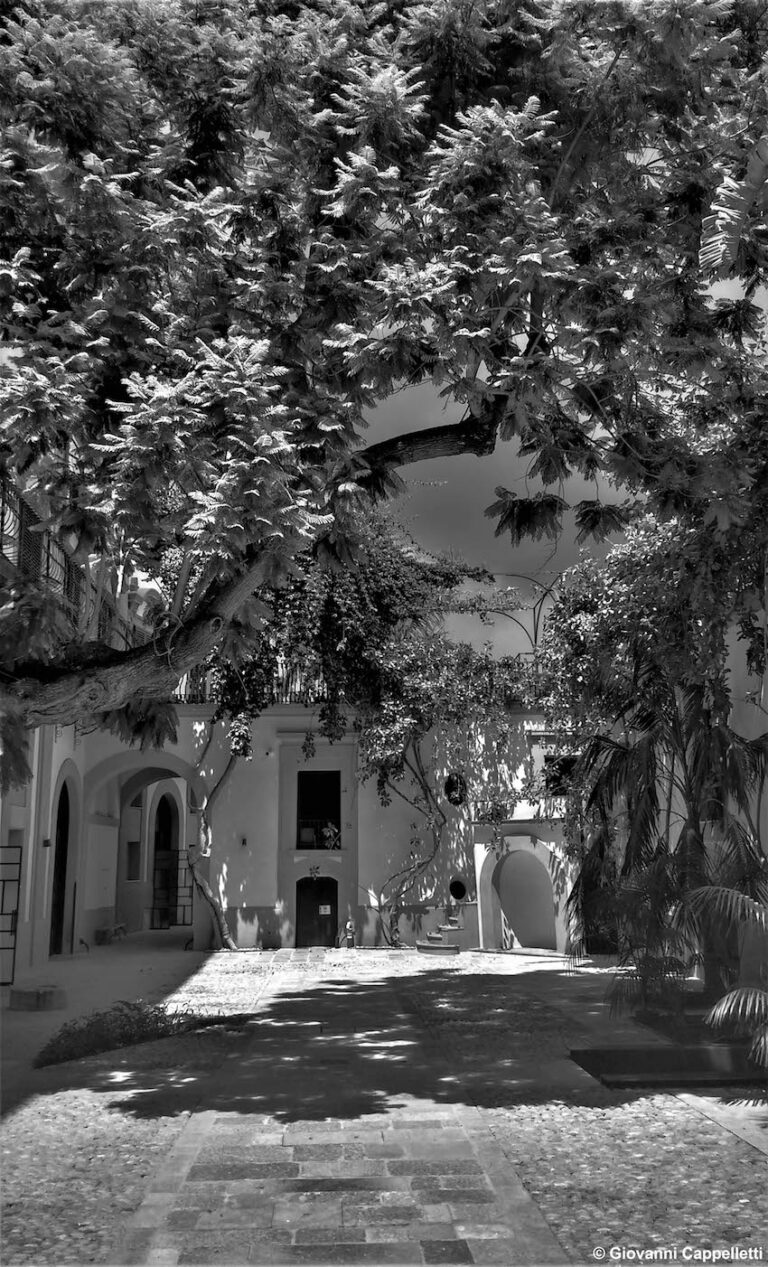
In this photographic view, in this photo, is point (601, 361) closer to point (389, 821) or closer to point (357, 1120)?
point (357, 1120)

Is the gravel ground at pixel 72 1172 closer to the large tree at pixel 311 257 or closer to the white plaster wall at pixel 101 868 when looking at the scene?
the large tree at pixel 311 257

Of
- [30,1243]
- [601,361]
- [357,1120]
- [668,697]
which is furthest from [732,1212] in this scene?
[668,697]

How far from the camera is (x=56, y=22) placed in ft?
25.4

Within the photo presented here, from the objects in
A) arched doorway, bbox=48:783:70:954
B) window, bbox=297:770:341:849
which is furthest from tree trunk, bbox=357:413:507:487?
window, bbox=297:770:341:849

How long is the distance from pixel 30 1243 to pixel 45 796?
14.1 meters

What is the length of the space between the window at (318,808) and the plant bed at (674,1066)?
14.0 meters

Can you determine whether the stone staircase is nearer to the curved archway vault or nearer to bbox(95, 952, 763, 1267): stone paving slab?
the curved archway vault

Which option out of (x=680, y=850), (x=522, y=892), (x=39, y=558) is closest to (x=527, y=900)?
(x=522, y=892)

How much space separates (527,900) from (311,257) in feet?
57.6

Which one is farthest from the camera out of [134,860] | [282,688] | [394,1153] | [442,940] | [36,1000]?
[134,860]

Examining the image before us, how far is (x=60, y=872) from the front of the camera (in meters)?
21.5

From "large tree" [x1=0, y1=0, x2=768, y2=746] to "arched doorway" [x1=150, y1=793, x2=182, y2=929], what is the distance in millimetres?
23131

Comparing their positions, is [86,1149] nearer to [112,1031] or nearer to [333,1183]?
[333,1183]

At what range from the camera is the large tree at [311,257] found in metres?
7.58
